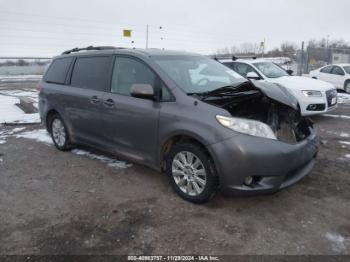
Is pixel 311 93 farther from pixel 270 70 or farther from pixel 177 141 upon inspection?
pixel 177 141

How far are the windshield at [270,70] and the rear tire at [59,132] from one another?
5478mm

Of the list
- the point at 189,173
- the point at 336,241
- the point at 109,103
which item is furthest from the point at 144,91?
the point at 336,241

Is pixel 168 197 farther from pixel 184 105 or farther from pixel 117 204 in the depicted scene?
pixel 184 105

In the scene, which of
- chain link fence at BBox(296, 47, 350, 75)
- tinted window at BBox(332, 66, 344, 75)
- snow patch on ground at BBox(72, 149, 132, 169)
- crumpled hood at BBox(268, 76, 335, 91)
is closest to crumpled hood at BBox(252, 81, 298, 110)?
snow patch on ground at BBox(72, 149, 132, 169)

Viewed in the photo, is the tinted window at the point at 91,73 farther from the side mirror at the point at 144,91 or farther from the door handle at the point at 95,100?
the side mirror at the point at 144,91

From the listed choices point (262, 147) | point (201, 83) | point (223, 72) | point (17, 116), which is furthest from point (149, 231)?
point (17, 116)

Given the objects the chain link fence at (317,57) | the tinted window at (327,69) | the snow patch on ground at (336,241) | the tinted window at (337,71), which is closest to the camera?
the snow patch on ground at (336,241)

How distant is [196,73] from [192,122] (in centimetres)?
112

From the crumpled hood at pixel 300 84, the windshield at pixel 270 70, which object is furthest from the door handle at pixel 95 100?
the windshield at pixel 270 70

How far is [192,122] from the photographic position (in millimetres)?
3682

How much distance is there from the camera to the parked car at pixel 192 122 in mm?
3457

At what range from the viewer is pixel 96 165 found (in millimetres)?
5258

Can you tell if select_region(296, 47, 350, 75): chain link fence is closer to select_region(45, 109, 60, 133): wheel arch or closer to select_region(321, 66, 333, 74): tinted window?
select_region(321, 66, 333, 74): tinted window

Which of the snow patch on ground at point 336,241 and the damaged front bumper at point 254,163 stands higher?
the damaged front bumper at point 254,163
